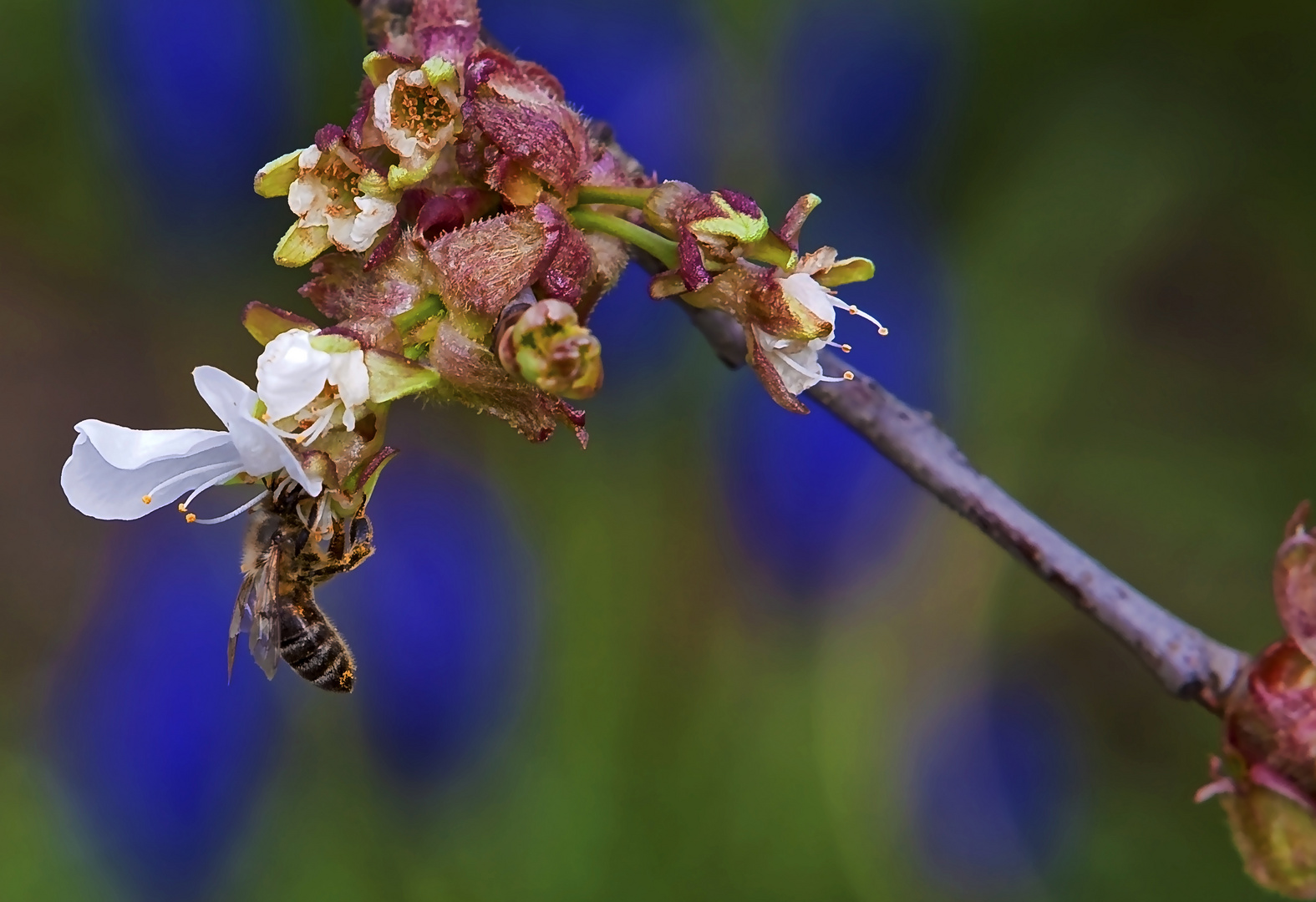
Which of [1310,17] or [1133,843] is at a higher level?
[1310,17]

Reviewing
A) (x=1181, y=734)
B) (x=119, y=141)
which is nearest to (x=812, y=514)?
(x=1181, y=734)

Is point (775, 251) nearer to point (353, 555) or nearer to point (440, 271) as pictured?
point (440, 271)

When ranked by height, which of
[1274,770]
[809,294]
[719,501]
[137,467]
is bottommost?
[1274,770]

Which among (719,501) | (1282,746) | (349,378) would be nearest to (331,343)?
(349,378)

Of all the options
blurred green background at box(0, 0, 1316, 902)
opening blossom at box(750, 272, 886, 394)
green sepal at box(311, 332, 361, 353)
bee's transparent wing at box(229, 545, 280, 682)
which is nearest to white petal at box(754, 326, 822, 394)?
opening blossom at box(750, 272, 886, 394)

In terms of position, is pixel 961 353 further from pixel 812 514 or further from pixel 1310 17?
pixel 1310 17
